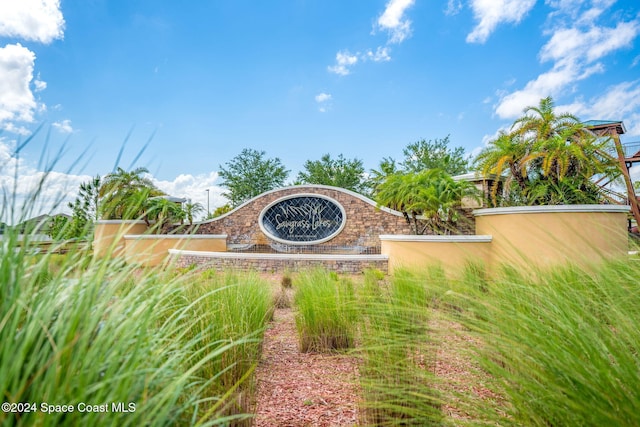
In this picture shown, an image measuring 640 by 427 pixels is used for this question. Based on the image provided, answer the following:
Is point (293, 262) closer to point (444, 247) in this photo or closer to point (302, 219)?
point (444, 247)

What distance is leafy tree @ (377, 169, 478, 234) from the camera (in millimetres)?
11602

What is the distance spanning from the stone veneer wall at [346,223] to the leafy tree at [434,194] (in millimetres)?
2471

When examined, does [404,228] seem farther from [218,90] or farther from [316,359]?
[316,359]

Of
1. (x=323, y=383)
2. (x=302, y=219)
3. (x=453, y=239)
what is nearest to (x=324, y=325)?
(x=323, y=383)

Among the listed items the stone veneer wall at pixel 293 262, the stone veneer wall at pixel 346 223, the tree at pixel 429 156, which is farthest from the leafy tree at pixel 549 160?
the tree at pixel 429 156

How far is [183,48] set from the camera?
466 inches

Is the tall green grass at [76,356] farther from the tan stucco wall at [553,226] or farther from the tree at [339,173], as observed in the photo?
the tree at [339,173]

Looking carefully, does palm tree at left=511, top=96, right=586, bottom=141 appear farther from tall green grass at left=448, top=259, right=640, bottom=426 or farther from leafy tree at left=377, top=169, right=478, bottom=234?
tall green grass at left=448, top=259, right=640, bottom=426

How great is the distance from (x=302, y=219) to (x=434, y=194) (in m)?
7.58

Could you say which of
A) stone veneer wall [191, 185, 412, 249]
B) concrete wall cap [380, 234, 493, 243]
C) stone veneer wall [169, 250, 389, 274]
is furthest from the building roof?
stone veneer wall [169, 250, 389, 274]

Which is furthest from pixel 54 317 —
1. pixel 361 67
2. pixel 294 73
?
pixel 361 67

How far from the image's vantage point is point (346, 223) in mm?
17000

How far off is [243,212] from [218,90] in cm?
646

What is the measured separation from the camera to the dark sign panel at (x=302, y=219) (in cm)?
1727
